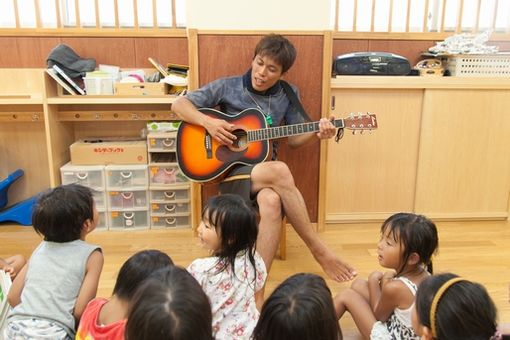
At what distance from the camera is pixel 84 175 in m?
2.67

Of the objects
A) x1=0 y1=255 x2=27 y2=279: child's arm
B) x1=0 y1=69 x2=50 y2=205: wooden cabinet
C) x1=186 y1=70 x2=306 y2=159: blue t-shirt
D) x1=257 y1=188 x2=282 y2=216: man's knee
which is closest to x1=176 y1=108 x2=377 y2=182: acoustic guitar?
x1=186 y1=70 x2=306 y2=159: blue t-shirt

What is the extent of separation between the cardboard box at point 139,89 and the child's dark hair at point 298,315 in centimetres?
196

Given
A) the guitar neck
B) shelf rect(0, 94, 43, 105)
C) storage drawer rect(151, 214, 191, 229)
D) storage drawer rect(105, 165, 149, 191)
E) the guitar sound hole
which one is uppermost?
Answer: shelf rect(0, 94, 43, 105)

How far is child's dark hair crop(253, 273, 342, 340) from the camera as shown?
0.83 m

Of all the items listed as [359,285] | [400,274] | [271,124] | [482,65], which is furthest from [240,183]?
[482,65]

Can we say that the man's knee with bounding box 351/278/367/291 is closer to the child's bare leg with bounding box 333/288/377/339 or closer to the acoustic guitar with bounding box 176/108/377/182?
the child's bare leg with bounding box 333/288/377/339

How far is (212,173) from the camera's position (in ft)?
7.02

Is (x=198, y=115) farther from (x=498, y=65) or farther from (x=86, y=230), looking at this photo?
(x=498, y=65)

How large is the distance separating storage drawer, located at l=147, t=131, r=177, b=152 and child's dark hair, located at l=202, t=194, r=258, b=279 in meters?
1.39

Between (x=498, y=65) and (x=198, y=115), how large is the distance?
187 cm

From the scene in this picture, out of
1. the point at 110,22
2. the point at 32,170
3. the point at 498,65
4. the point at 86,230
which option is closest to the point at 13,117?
the point at 32,170

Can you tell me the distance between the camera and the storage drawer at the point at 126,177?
2691 millimetres

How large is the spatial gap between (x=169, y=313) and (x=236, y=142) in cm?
143

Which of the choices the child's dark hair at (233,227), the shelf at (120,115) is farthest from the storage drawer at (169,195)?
the child's dark hair at (233,227)
